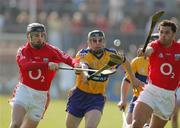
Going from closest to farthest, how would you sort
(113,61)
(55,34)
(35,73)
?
(113,61) < (35,73) < (55,34)

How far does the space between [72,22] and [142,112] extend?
16965 mm

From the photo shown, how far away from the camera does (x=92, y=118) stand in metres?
15.4

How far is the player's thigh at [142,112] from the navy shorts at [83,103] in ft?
4.00

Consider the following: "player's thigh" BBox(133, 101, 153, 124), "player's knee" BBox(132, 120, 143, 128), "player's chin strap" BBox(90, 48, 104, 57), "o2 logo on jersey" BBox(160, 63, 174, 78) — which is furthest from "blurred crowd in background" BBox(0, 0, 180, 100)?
"player's knee" BBox(132, 120, 143, 128)

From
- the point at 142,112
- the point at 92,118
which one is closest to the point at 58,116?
the point at 92,118

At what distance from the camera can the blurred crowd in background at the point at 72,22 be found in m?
30.3

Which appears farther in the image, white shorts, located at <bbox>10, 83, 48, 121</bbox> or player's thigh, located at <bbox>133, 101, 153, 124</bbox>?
white shorts, located at <bbox>10, 83, 48, 121</bbox>

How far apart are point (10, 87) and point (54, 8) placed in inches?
129

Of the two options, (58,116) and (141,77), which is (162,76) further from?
(58,116)

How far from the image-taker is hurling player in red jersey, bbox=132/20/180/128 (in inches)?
583

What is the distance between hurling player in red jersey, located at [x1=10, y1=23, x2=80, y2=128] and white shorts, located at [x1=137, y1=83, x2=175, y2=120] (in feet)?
4.05

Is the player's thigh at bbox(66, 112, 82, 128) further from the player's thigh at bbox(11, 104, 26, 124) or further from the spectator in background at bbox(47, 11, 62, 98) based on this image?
the spectator in background at bbox(47, 11, 62, 98)

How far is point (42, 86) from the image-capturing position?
15.4m

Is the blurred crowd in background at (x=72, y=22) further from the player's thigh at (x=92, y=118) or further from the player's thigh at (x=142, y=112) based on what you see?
the player's thigh at (x=142, y=112)
